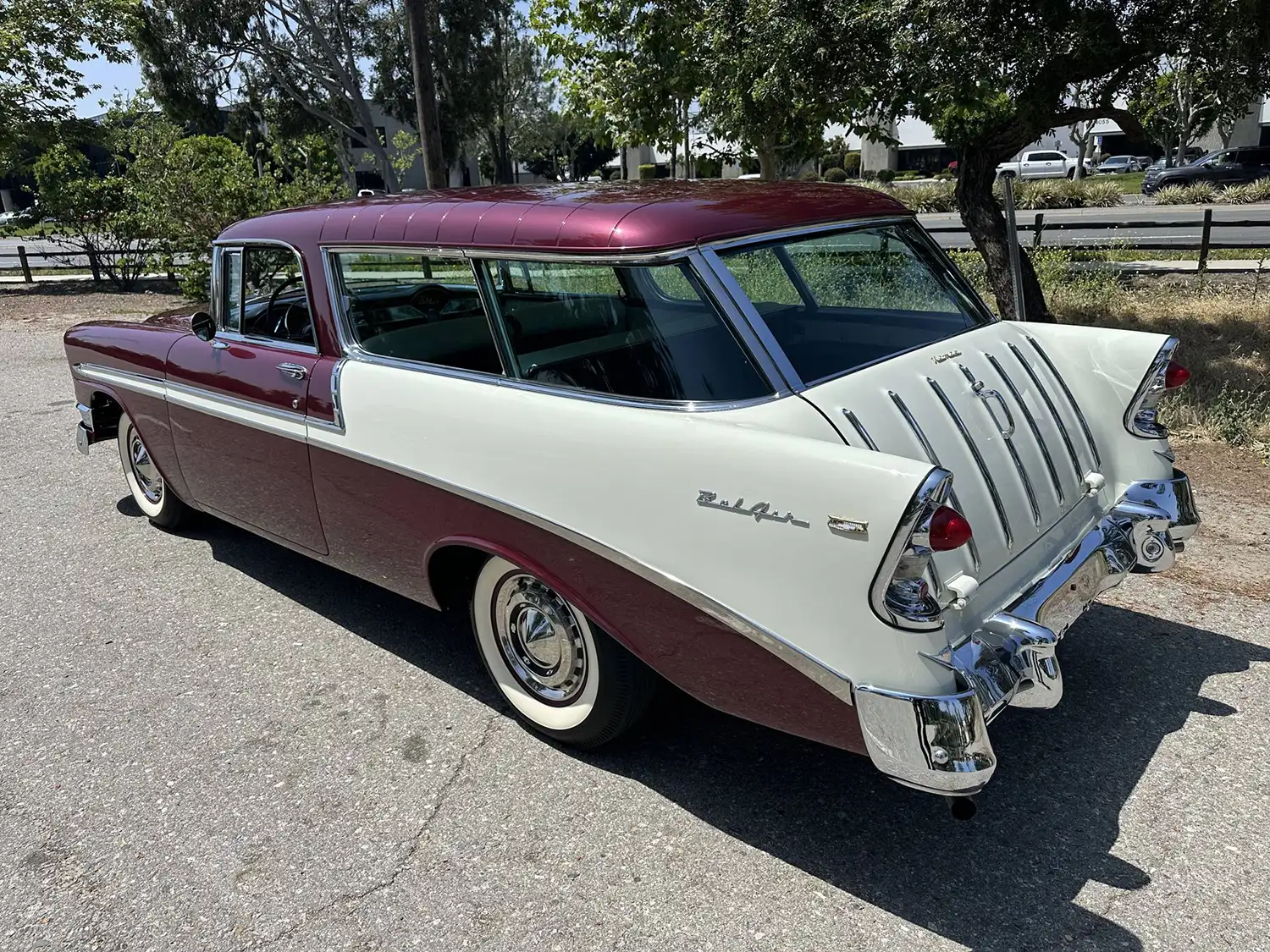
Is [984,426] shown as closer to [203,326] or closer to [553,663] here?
[553,663]

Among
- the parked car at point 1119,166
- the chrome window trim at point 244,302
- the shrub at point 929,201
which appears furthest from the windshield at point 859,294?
the parked car at point 1119,166

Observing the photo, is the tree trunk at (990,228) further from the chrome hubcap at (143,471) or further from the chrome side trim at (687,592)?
the chrome hubcap at (143,471)

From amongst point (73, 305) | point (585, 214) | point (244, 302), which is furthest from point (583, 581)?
point (73, 305)

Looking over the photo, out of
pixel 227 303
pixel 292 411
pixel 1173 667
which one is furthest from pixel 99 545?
pixel 1173 667

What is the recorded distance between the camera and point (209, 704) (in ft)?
12.0

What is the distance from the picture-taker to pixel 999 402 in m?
3.10

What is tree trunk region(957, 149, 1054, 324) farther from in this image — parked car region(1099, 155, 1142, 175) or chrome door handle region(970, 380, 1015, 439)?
parked car region(1099, 155, 1142, 175)

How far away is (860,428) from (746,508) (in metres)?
0.46

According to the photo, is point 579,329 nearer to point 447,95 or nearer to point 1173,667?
point 1173,667

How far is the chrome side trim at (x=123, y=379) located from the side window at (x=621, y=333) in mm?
2418

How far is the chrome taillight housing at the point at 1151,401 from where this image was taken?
338cm

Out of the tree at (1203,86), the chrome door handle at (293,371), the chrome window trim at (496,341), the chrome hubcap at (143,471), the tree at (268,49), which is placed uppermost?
the tree at (268,49)

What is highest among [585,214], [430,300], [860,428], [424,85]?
[424,85]

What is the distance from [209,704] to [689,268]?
252cm
